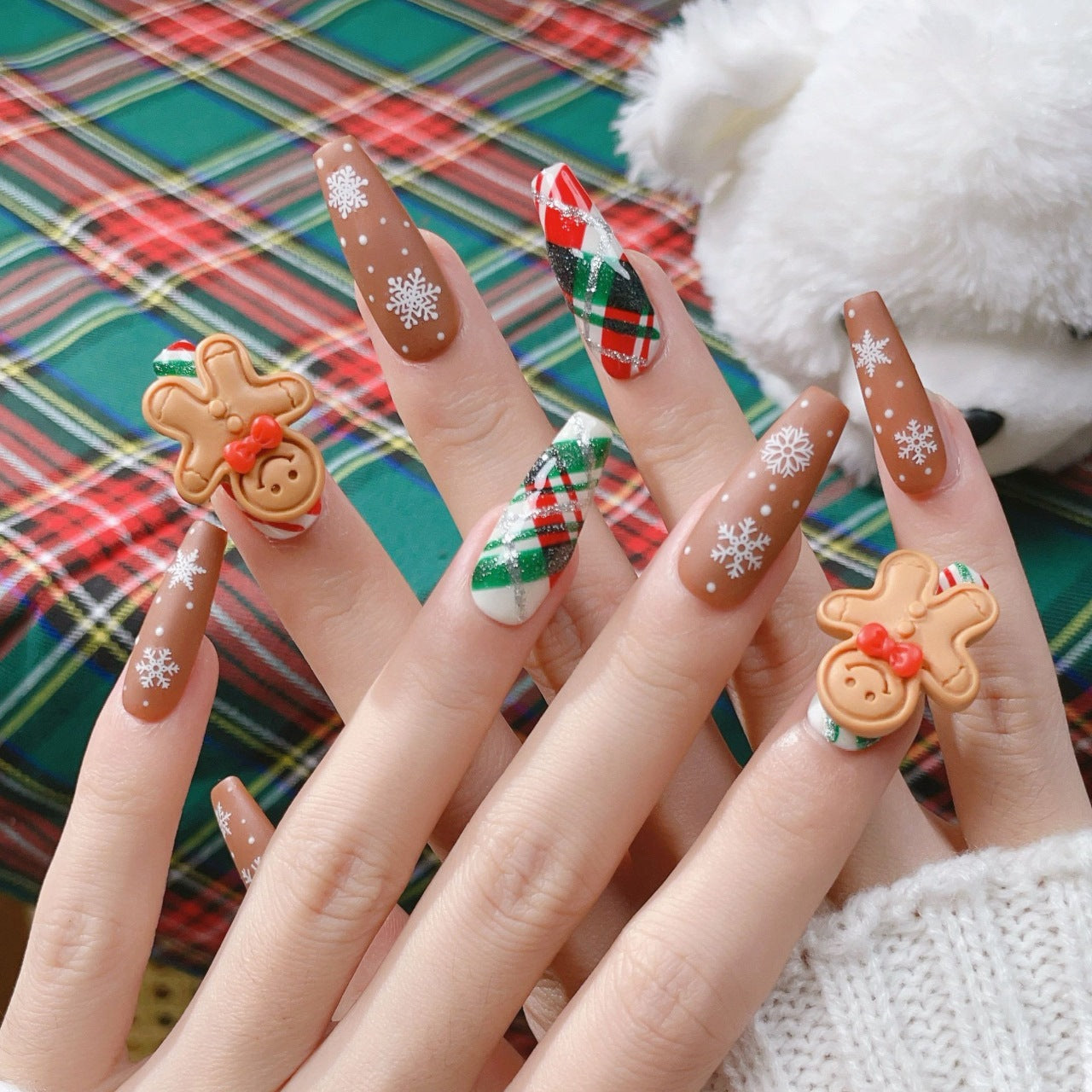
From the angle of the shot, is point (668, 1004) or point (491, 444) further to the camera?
point (491, 444)

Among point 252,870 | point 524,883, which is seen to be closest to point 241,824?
point 252,870

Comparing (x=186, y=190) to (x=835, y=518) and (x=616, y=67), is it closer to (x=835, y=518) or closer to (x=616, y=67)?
(x=616, y=67)

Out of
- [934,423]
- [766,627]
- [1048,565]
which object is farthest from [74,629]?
[1048,565]

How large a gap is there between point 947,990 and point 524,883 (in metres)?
0.27

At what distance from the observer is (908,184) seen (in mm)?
790

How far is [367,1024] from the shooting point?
0.71m

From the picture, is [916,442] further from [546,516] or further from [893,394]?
[546,516]

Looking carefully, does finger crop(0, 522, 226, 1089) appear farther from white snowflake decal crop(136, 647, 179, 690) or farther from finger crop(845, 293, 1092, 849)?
finger crop(845, 293, 1092, 849)

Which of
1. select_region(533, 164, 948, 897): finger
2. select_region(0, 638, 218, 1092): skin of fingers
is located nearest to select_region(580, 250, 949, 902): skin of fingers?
select_region(533, 164, 948, 897): finger

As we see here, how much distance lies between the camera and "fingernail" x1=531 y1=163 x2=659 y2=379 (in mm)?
782

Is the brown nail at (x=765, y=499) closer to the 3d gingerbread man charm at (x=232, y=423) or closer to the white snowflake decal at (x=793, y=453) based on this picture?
the white snowflake decal at (x=793, y=453)

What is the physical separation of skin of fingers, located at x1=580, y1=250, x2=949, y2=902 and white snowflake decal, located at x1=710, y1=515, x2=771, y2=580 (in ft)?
0.40

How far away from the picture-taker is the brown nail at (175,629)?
75cm

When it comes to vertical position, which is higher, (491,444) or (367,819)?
(491,444)
